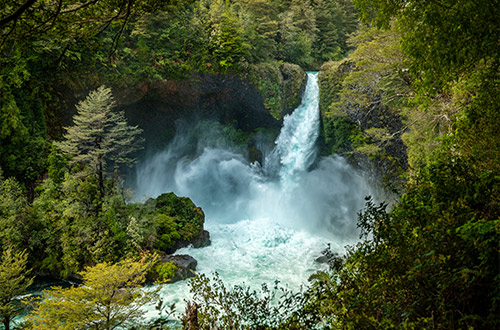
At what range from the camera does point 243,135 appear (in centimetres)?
1952

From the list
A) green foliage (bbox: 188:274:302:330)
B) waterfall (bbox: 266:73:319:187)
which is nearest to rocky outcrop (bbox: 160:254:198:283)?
green foliage (bbox: 188:274:302:330)

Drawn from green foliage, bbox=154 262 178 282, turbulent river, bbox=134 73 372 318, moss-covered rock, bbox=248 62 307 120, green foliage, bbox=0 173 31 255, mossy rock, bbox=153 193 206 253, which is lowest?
green foliage, bbox=154 262 178 282

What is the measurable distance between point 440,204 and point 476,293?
86 centimetres

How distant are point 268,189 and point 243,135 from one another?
4164 millimetres

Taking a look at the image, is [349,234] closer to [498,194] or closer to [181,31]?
[498,194]

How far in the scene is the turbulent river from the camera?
45.5 ft

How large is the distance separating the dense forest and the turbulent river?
1.34 m

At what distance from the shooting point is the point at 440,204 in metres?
2.82

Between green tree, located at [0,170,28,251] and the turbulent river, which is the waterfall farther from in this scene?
green tree, located at [0,170,28,251]

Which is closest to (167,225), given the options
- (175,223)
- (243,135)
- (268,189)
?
(175,223)

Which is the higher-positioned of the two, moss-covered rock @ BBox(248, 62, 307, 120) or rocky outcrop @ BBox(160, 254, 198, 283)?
moss-covered rock @ BBox(248, 62, 307, 120)

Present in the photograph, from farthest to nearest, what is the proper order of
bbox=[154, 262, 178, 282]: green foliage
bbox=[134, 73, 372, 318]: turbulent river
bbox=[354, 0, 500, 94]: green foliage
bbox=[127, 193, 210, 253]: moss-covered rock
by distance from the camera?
bbox=[134, 73, 372, 318]: turbulent river
bbox=[127, 193, 210, 253]: moss-covered rock
bbox=[154, 262, 178, 282]: green foliage
bbox=[354, 0, 500, 94]: green foliage

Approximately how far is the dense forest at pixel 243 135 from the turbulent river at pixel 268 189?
1.34 meters

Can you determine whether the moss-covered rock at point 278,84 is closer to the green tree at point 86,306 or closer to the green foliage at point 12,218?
the green foliage at point 12,218
